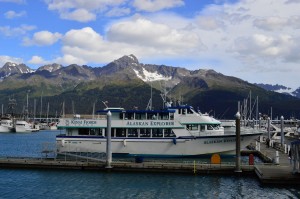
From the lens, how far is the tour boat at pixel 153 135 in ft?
165

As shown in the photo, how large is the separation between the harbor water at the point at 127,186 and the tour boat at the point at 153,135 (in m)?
10.6

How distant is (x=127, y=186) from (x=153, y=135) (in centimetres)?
1585

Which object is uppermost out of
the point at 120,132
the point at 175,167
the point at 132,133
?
the point at 120,132

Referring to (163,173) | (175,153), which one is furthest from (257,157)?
(163,173)

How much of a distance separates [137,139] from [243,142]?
13.6 meters

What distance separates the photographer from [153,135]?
50875 mm

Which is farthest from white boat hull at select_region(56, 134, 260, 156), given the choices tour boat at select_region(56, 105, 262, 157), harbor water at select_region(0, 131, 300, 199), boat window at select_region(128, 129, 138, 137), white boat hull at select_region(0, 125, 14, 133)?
white boat hull at select_region(0, 125, 14, 133)

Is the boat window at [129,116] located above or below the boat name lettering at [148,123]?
above

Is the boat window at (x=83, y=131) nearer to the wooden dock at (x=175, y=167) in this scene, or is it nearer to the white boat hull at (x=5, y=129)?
the wooden dock at (x=175, y=167)

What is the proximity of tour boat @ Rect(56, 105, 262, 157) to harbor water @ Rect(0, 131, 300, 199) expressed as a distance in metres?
10.6

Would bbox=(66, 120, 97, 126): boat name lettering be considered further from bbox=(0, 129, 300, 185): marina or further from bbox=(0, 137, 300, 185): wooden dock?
bbox=(0, 137, 300, 185): wooden dock

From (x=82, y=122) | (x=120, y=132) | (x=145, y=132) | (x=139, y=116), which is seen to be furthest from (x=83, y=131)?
(x=145, y=132)

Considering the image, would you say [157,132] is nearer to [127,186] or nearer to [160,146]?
[160,146]

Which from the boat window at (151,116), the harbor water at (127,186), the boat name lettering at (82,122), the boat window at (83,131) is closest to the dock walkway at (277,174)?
the harbor water at (127,186)
